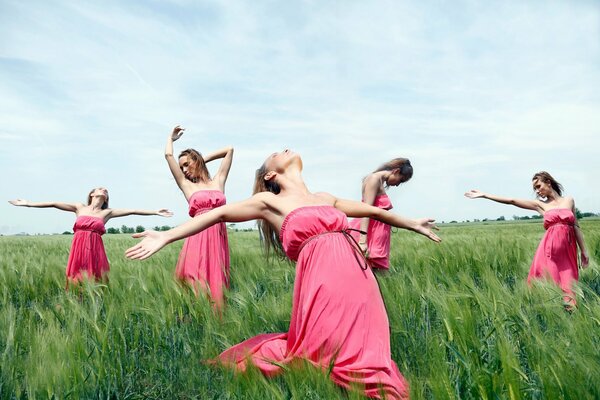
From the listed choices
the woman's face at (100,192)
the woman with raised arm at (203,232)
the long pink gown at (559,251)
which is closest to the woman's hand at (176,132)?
the woman with raised arm at (203,232)

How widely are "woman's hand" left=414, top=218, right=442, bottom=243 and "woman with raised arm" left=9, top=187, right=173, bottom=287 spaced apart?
11.8 feet

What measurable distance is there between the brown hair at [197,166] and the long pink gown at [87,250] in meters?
1.92

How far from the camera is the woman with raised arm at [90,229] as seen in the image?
6023 millimetres

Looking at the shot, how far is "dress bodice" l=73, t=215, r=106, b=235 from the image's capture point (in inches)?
244

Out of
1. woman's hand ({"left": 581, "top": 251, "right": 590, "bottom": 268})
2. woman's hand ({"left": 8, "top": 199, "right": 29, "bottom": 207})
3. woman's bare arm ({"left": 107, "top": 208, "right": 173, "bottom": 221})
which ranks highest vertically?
woman's hand ({"left": 8, "top": 199, "right": 29, "bottom": 207})

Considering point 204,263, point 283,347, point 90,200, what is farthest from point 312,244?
point 90,200

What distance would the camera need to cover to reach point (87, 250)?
607cm

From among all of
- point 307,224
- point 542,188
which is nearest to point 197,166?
point 307,224

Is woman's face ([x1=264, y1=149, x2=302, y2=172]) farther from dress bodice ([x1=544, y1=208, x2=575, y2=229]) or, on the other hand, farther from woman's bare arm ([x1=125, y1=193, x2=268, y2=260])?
dress bodice ([x1=544, y1=208, x2=575, y2=229])

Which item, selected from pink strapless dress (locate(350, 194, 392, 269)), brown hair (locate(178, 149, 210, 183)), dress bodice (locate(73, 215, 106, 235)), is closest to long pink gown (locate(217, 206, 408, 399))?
pink strapless dress (locate(350, 194, 392, 269))

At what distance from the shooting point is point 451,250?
544 cm

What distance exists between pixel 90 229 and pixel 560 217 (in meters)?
5.10

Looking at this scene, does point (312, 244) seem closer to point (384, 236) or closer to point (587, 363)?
point (587, 363)

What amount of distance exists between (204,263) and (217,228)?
34 centimetres
